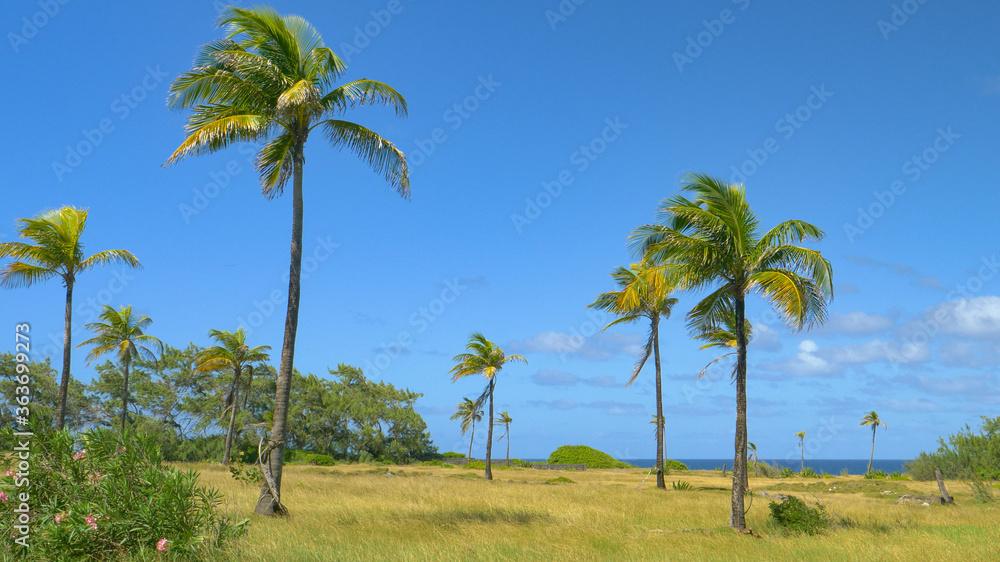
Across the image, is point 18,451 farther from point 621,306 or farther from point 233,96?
point 621,306

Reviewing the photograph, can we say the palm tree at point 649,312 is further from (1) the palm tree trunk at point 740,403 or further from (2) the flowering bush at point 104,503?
(2) the flowering bush at point 104,503

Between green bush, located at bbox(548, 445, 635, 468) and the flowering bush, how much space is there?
161 feet

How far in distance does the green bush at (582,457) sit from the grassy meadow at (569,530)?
116 feet

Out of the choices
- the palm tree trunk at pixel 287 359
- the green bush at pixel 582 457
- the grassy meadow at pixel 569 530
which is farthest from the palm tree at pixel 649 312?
the green bush at pixel 582 457

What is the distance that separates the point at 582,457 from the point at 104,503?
50678 millimetres

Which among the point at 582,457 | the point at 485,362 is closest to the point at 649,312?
the point at 485,362

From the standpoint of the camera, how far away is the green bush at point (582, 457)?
5531cm

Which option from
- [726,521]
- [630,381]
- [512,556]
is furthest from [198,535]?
[630,381]

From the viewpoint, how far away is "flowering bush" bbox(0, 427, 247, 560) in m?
7.92

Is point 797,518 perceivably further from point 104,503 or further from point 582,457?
point 582,457

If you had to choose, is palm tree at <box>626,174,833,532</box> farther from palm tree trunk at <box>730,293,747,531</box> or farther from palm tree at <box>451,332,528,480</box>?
palm tree at <box>451,332,528,480</box>

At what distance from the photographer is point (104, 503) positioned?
26.7ft

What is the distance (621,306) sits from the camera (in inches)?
604

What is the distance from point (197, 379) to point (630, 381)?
39099mm
